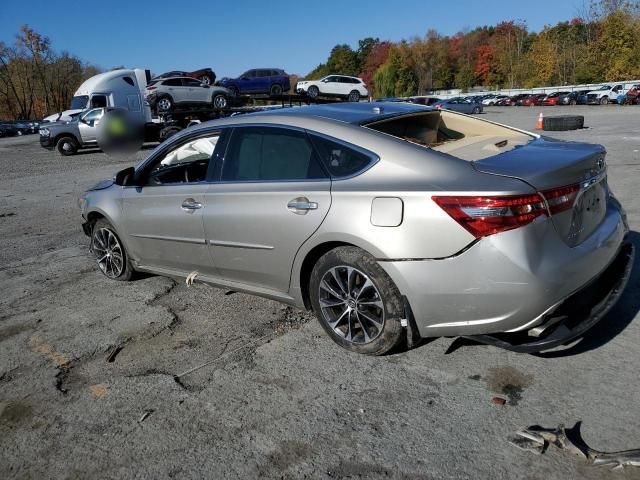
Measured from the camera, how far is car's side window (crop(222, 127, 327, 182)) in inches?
143

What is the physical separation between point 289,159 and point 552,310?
6.28 feet

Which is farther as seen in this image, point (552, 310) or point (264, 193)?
point (264, 193)

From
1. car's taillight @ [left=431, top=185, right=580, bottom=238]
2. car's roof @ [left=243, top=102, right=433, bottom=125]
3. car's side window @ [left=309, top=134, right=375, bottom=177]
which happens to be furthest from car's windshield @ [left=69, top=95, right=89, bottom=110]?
car's taillight @ [left=431, top=185, right=580, bottom=238]

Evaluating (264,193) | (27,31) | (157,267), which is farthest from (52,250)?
(27,31)

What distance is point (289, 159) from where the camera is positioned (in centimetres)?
373

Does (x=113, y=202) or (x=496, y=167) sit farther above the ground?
(x=496, y=167)

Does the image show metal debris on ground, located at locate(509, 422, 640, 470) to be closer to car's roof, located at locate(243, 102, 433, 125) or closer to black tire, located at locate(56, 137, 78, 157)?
car's roof, located at locate(243, 102, 433, 125)

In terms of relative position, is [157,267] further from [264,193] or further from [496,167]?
[496,167]

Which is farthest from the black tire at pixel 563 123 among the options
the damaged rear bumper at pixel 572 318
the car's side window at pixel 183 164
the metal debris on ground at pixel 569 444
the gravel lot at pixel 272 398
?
the metal debris on ground at pixel 569 444

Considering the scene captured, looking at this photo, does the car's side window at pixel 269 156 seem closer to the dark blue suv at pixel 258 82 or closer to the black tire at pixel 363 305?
the black tire at pixel 363 305

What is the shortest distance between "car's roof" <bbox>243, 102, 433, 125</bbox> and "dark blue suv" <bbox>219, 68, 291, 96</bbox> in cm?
2072

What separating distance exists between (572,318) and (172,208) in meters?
3.04

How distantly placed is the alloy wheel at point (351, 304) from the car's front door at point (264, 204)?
1.03 ft

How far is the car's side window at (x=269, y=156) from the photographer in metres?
3.62
